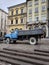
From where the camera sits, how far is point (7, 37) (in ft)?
61.2

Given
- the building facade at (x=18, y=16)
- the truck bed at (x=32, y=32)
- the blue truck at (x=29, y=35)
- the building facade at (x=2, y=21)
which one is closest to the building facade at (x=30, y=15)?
the building facade at (x=18, y=16)

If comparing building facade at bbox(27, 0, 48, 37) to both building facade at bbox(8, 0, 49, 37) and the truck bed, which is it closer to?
building facade at bbox(8, 0, 49, 37)

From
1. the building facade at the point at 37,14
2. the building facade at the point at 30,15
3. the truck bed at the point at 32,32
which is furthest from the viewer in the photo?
the building facade at the point at 30,15

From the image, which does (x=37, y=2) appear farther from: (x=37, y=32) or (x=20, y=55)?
(x=20, y=55)

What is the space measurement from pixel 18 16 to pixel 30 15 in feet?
18.4

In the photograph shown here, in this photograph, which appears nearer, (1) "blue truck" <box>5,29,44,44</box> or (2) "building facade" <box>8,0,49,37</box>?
(1) "blue truck" <box>5,29,44,44</box>

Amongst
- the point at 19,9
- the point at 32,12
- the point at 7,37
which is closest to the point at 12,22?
the point at 19,9

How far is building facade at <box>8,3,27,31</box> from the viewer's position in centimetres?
4906

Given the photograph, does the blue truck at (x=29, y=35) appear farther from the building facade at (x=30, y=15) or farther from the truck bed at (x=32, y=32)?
the building facade at (x=30, y=15)

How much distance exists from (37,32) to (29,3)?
31019 mm

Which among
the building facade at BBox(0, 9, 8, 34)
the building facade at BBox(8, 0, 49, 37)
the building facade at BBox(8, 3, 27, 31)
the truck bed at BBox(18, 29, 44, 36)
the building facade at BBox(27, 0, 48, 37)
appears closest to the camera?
the truck bed at BBox(18, 29, 44, 36)

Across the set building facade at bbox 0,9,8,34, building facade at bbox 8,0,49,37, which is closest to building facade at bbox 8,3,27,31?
building facade at bbox 8,0,49,37

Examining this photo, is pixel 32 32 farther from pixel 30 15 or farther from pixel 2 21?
pixel 2 21

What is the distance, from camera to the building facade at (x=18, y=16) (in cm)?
4906
